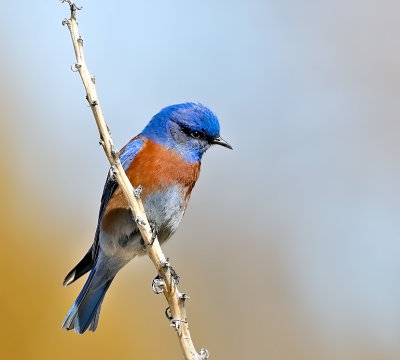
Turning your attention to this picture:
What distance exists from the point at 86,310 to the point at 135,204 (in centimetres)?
193

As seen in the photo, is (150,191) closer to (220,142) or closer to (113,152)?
(220,142)

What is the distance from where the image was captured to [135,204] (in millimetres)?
3059

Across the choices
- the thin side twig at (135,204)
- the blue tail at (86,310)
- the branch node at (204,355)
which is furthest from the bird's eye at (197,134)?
the branch node at (204,355)

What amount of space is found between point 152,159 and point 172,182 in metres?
0.20

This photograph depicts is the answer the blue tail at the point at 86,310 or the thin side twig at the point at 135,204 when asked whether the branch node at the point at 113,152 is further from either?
the blue tail at the point at 86,310

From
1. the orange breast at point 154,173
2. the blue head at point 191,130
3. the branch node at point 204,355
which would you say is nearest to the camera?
the branch node at point 204,355

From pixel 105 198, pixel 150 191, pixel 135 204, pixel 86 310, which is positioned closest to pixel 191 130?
pixel 150 191

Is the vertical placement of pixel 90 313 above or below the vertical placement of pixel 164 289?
above

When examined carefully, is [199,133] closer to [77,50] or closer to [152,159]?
[152,159]

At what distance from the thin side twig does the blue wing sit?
1.31 meters

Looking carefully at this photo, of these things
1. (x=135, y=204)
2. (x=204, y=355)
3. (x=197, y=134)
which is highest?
(x=197, y=134)

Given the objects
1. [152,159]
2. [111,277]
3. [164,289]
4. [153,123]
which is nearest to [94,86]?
[164,289]

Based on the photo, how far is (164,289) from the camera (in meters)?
3.10

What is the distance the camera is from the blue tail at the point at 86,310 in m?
4.70
